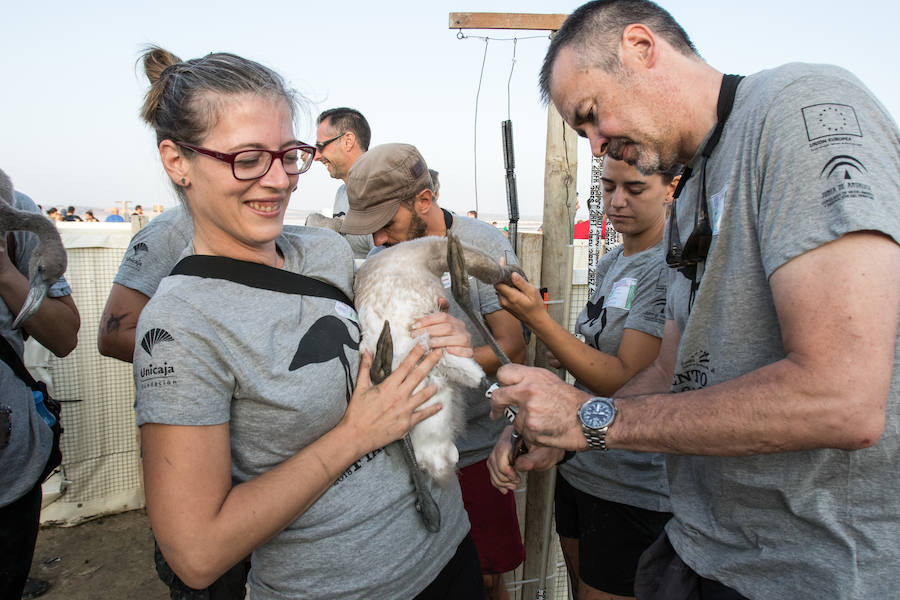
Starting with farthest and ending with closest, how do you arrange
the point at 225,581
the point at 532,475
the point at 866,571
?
the point at 532,475
the point at 225,581
the point at 866,571

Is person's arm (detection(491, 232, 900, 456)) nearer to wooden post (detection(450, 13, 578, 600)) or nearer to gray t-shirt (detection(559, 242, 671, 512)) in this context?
gray t-shirt (detection(559, 242, 671, 512))

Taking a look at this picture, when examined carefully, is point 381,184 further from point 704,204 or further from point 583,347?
point 704,204

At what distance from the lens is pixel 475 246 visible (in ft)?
9.37

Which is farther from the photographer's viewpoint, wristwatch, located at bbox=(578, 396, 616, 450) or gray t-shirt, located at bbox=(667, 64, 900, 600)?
wristwatch, located at bbox=(578, 396, 616, 450)

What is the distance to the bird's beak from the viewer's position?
2143 millimetres

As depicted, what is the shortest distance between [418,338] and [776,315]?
1103mm

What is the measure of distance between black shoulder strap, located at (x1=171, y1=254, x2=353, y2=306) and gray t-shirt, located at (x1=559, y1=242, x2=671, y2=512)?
151 centimetres

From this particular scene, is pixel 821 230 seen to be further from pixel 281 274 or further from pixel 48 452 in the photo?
pixel 48 452

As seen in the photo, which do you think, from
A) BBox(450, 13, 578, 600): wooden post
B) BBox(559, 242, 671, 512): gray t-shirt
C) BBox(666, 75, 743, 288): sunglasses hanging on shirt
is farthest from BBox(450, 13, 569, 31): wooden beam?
BBox(666, 75, 743, 288): sunglasses hanging on shirt

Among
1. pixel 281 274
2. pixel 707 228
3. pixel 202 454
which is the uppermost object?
pixel 707 228

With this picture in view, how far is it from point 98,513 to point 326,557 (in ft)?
17.3

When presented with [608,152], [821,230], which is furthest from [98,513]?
[821,230]

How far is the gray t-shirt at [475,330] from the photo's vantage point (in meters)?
2.79

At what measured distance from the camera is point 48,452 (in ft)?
7.99
